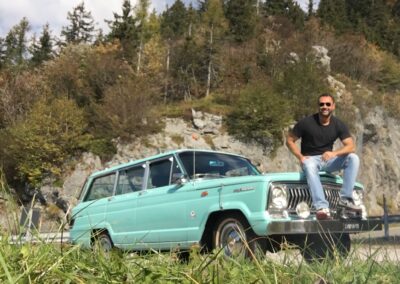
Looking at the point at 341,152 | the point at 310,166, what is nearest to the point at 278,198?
the point at 310,166

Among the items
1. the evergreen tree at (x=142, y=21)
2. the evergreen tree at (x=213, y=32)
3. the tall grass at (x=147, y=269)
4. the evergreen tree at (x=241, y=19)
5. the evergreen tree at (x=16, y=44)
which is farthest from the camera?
the evergreen tree at (x=16, y=44)

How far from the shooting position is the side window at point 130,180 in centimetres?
798

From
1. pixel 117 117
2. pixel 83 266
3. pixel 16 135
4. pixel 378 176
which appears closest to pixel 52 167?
pixel 16 135

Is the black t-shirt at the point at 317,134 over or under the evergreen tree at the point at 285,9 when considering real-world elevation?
under

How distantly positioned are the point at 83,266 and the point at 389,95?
4568 centimetres

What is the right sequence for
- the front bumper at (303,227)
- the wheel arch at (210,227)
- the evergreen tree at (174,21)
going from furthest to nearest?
the evergreen tree at (174,21), the wheel arch at (210,227), the front bumper at (303,227)

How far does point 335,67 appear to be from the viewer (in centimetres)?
4831

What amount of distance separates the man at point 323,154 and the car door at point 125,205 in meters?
2.54

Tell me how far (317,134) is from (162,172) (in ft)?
7.70

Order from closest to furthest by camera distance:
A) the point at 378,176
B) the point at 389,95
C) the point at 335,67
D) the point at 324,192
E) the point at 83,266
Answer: the point at 83,266
the point at 324,192
the point at 378,176
the point at 389,95
the point at 335,67

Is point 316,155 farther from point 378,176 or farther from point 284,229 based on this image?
point 378,176

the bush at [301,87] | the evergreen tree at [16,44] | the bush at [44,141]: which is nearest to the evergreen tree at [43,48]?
the evergreen tree at [16,44]

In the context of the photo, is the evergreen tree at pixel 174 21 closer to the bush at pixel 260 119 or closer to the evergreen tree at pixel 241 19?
the evergreen tree at pixel 241 19

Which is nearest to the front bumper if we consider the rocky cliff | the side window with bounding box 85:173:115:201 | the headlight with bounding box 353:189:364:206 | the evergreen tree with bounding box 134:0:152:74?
the headlight with bounding box 353:189:364:206
